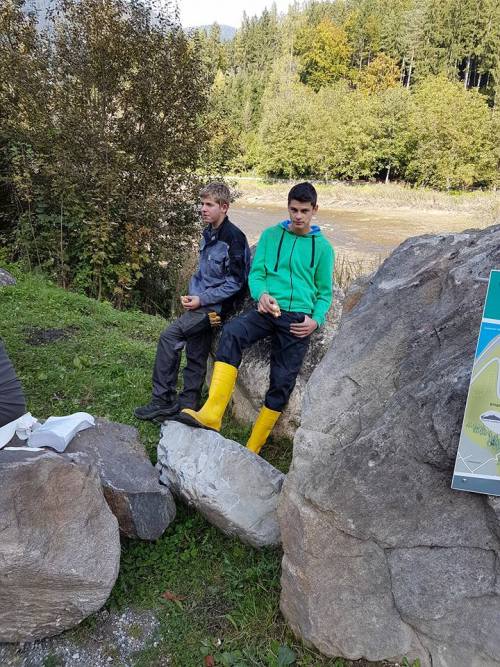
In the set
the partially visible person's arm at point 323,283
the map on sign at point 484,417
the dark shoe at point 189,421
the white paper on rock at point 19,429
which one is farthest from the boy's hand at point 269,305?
the map on sign at point 484,417

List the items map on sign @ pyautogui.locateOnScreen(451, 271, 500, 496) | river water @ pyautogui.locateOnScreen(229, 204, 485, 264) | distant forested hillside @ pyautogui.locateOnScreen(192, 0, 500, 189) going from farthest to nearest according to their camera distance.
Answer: distant forested hillside @ pyautogui.locateOnScreen(192, 0, 500, 189) < river water @ pyautogui.locateOnScreen(229, 204, 485, 264) < map on sign @ pyautogui.locateOnScreen(451, 271, 500, 496)

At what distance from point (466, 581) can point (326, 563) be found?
1.94 feet

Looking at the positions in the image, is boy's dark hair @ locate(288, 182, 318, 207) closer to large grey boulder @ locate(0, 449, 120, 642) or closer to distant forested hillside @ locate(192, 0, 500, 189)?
large grey boulder @ locate(0, 449, 120, 642)

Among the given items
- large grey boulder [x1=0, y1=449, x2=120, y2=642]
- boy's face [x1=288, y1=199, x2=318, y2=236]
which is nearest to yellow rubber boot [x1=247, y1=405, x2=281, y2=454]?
boy's face [x1=288, y1=199, x2=318, y2=236]

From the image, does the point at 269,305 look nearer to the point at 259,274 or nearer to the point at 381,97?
the point at 259,274

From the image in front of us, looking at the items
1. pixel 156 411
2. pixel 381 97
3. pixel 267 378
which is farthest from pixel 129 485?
pixel 381 97

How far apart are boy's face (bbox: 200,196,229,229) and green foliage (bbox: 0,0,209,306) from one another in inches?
188

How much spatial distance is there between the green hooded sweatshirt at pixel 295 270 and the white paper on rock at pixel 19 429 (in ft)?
5.55

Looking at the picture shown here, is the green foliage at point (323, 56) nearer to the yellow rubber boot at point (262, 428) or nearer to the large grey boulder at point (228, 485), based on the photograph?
the yellow rubber boot at point (262, 428)

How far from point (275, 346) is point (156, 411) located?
1.12 meters

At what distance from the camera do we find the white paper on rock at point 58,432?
310cm

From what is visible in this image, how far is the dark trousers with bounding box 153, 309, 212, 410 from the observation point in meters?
4.33

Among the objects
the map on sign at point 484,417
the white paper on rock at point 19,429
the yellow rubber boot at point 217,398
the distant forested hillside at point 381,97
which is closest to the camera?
the map on sign at point 484,417

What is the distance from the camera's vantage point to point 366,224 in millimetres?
26219
